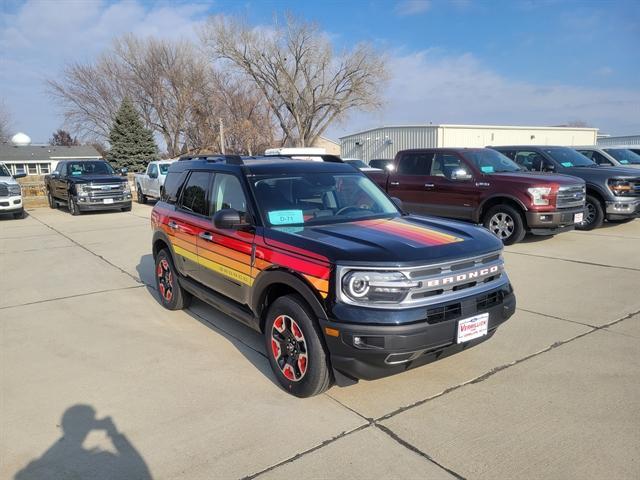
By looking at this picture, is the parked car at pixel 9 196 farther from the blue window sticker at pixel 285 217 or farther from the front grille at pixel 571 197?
the front grille at pixel 571 197

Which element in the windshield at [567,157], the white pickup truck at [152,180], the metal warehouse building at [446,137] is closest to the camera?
the windshield at [567,157]

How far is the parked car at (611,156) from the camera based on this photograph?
12.6 metres

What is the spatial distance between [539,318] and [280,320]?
299cm

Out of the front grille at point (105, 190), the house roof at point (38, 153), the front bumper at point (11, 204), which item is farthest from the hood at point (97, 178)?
the house roof at point (38, 153)

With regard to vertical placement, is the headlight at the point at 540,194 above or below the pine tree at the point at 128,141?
below

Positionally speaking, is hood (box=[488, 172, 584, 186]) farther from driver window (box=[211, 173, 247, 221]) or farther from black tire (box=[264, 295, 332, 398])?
black tire (box=[264, 295, 332, 398])

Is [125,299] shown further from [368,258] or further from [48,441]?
[368,258]

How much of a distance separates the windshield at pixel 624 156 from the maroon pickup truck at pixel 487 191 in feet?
18.6

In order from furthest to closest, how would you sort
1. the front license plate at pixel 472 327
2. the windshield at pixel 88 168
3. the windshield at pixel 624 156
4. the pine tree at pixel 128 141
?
the pine tree at pixel 128 141, the windshield at pixel 88 168, the windshield at pixel 624 156, the front license plate at pixel 472 327

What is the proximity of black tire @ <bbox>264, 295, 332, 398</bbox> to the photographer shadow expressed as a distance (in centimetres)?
111

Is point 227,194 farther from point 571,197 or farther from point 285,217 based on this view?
point 571,197

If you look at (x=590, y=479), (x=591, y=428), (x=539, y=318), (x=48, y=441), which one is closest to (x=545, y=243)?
(x=539, y=318)

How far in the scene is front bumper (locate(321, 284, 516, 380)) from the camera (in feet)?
9.68

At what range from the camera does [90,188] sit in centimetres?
1562
